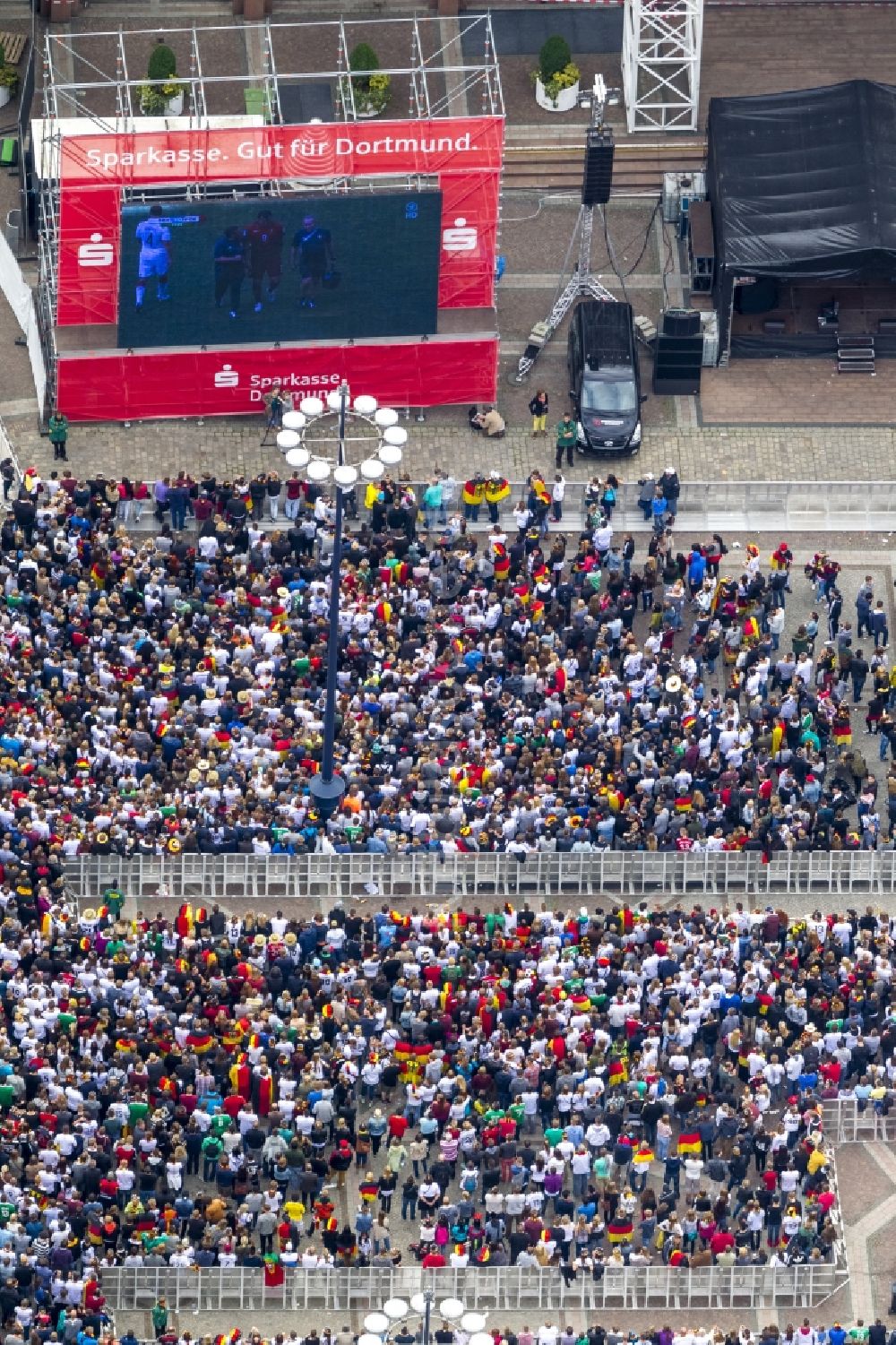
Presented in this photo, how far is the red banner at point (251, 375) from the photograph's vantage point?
3447 inches

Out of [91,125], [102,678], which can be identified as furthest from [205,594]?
[91,125]

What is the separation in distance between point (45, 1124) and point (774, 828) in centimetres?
1492

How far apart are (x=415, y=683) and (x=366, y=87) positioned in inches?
749

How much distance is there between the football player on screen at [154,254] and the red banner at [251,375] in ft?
4.92

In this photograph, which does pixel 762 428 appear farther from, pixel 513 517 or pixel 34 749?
pixel 34 749

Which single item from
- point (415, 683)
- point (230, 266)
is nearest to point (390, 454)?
point (415, 683)

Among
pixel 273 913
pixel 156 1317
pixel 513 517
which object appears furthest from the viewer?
pixel 513 517

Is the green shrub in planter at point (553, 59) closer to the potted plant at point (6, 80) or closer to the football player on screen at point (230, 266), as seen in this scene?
the potted plant at point (6, 80)

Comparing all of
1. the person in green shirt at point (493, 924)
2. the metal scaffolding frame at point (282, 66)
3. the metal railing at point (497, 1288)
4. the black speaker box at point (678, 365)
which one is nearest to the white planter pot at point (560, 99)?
the metal scaffolding frame at point (282, 66)

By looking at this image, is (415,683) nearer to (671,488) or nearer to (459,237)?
(671,488)

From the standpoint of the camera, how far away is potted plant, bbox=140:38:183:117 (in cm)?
9325

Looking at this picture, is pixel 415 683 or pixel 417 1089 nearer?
pixel 417 1089

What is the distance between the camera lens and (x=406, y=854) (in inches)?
3036

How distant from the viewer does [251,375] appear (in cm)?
8806
